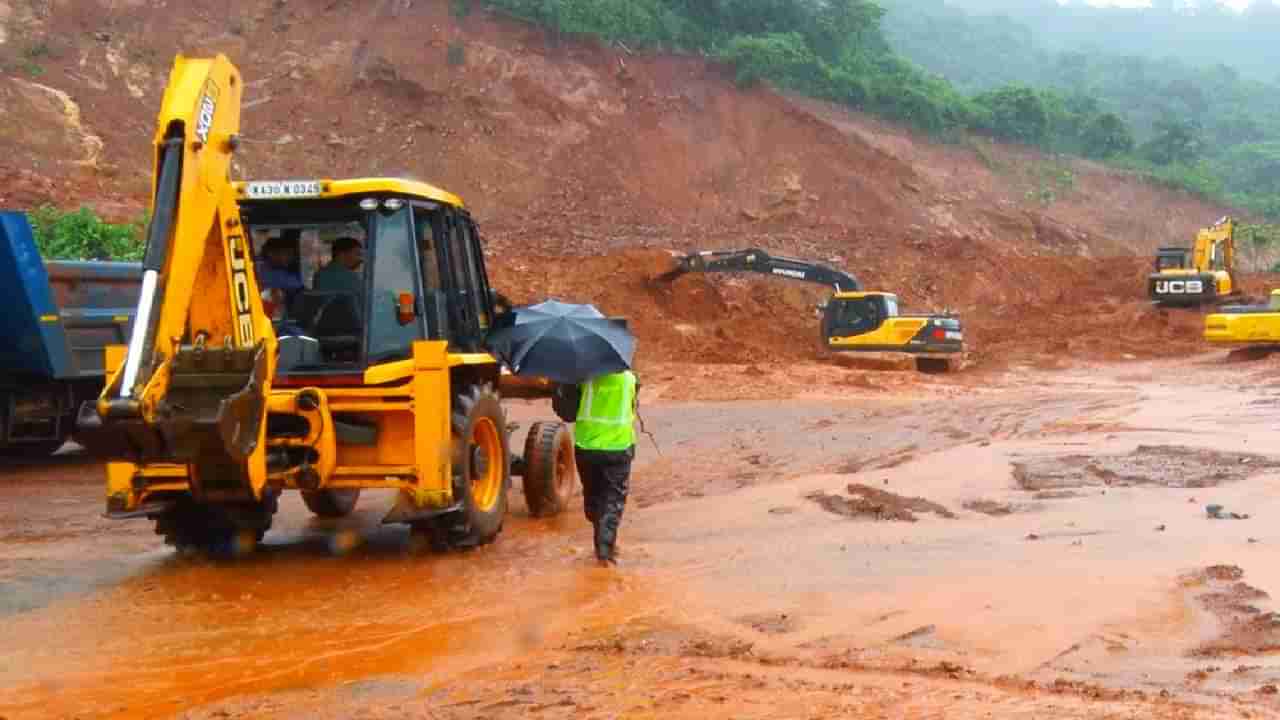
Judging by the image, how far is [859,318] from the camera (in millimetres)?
28984

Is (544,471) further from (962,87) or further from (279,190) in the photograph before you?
(962,87)

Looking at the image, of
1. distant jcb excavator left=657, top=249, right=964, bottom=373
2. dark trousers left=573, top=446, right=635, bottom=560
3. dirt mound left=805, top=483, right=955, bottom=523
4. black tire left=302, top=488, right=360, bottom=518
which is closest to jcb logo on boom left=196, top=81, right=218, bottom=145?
dark trousers left=573, top=446, right=635, bottom=560

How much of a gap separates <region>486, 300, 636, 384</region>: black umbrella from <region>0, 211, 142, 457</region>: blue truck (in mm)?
6174

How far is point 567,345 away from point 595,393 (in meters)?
0.36

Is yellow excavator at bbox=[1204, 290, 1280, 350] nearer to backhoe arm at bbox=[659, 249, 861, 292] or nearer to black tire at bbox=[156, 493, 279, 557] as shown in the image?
backhoe arm at bbox=[659, 249, 861, 292]

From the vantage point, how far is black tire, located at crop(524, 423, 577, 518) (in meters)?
10.8

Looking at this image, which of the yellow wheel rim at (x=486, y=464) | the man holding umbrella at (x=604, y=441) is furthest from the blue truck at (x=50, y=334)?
the man holding umbrella at (x=604, y=441)

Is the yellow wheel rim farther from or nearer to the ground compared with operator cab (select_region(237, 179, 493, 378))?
nearer to the ground

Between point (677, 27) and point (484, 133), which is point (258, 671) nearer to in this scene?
point (484, 133)

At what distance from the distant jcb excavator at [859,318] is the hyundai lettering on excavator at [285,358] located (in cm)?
1931

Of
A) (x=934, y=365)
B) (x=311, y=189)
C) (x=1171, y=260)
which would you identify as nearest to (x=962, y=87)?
(x=1171, y=260)

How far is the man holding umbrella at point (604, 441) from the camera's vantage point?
885 centimetres

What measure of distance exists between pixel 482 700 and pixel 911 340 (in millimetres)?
23517

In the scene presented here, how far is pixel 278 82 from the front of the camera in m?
35.2
